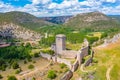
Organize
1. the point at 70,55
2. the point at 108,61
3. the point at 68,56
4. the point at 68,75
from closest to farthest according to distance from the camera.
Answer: the point at 68,75, the point at 108,61, the point at 70,55, the point at 68,56

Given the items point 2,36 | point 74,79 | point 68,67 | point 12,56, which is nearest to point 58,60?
point 68,67

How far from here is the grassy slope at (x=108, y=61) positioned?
55575 millimetres

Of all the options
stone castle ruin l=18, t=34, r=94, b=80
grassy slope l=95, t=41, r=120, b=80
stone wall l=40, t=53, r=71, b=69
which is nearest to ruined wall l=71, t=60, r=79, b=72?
stone castle ruin l=18, t=34, r=94, b=80

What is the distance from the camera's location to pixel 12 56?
92.0m

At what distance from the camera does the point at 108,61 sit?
63.6 m

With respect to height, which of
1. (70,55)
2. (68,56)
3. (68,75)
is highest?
(70,55)

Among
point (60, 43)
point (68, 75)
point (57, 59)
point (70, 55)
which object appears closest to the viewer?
point (68, 75)

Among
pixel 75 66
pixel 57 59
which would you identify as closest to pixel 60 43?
pixel 57 59

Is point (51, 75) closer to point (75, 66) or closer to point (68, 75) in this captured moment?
point (68, 75)

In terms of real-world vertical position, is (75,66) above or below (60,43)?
below

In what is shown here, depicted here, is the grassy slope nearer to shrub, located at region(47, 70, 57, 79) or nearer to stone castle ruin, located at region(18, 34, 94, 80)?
stone castle ruin, located at region(18, 34, 94, 80)

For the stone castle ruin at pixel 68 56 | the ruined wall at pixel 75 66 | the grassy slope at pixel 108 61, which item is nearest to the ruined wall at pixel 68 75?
the stone castle ruin at pixel 68 56

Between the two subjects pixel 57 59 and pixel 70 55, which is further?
pixel 57 59

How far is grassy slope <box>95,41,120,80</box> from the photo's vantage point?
55.6 m
